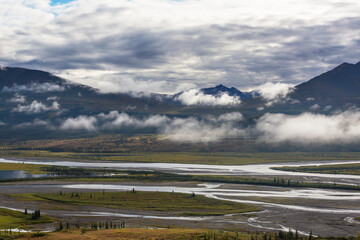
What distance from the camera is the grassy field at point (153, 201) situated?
417 feet

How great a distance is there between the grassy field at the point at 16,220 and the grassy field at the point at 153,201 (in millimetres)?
22206

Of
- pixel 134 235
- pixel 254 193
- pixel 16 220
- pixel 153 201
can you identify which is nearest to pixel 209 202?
pixel 153 201

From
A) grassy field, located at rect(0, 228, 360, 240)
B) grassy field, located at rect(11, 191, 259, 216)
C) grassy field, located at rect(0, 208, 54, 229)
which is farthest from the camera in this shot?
grassy field, located at rect(11, 191, 259, 216)

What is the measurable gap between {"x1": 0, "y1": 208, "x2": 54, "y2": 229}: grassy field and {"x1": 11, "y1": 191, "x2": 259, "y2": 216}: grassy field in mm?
22206

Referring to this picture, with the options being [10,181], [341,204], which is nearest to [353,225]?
[341,204]

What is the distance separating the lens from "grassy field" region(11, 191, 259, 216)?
127188 mm

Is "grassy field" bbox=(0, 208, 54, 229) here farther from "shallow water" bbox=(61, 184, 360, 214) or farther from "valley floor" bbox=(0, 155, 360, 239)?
"shallow water" bbox=(61, 184, 360, 214)

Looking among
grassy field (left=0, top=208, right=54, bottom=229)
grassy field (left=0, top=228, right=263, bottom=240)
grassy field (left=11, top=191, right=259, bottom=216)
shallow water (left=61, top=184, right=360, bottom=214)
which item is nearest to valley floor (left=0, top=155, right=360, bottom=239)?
shallow water (left=61, top=184, right=360, bottom=214)

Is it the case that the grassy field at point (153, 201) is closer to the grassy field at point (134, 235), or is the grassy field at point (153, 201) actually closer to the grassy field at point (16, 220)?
the grassy field at point (16, 220)

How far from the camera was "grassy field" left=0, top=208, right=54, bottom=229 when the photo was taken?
102438mm

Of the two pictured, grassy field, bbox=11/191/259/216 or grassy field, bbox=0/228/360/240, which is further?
grassy field, bbox=11/191/259/216

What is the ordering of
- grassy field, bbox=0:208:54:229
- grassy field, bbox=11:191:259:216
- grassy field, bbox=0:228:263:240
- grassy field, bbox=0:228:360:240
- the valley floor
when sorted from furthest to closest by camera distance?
1. grassy field, bbox=11:191:259:216
2. the valley floor
3. grassy field, bbox=0:208:54:229
4. grassy field, bbox=0:228:263:240
5. grassy field, bbox=0:228:360:240

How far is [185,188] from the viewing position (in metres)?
172

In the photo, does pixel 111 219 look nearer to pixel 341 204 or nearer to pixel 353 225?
pixel 353 225
